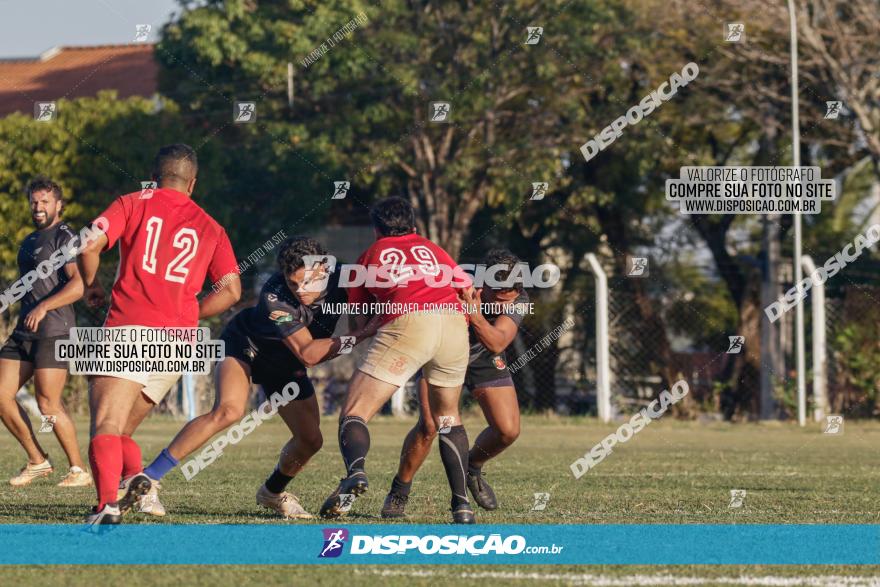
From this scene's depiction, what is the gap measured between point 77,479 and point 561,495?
3625 millimetres

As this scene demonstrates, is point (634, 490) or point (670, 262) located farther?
point (670, 262)

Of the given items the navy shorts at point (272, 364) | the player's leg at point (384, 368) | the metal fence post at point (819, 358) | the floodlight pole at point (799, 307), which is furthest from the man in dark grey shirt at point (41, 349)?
the metal fence post at point (819, 358)

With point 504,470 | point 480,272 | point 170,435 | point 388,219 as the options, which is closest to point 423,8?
point 170,435

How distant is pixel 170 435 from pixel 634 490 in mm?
8594

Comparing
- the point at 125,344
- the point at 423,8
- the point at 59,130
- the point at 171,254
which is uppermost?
the point at 423,8

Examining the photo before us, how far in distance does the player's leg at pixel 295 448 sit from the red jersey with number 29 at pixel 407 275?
97 centimetres

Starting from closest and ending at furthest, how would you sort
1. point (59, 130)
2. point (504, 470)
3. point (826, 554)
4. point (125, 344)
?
point (826, 554) < point (125, 344) < point (504, 470) < point (59, 130)

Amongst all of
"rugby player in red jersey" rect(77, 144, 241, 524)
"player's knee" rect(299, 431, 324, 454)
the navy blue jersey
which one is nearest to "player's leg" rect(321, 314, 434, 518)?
"player's knee" rect(299, 431, 324, 454)

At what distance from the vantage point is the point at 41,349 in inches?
439

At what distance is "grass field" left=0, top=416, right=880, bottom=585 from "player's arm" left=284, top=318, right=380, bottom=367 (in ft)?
3.16

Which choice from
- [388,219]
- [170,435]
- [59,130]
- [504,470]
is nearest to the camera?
[388,219]

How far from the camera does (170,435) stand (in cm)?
1797

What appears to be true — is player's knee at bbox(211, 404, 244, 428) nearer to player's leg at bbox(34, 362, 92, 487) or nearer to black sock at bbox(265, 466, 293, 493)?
black sock at bbox(265, 466, 293, 493)

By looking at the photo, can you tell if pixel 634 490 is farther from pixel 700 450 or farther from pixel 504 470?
pixel 700 450
